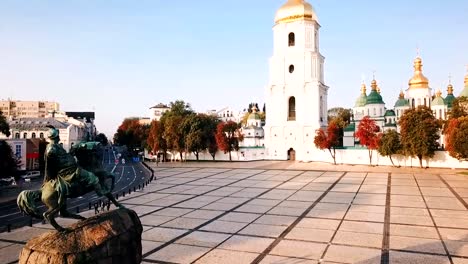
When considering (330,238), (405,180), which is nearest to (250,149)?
(405,180)

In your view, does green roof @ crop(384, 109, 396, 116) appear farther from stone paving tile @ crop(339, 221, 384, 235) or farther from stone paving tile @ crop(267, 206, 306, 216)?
stone paving tile @ crop(339, 221, 384, 235)

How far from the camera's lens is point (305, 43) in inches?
2169

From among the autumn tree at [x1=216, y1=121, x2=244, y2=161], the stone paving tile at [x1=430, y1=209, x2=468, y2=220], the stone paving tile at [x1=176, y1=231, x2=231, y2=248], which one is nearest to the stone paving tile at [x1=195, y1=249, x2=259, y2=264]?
the stone paving tile at [x1=176, y1=231, x2=231, y2=248]

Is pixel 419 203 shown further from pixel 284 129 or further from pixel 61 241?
pixel 284 129

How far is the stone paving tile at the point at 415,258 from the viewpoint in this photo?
12180 mm

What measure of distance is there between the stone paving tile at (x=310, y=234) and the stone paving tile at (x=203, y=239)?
9.08 ft

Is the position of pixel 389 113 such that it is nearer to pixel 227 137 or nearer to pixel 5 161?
pixel 227 137

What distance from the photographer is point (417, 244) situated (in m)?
14.1

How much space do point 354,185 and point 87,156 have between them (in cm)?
2454

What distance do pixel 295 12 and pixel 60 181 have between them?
5132 centimetres

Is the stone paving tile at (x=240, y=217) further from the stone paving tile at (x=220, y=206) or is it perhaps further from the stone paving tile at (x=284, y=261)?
the stone paving tile at (x=284, y=261)

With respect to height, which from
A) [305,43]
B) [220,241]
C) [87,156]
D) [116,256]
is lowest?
[220,241]

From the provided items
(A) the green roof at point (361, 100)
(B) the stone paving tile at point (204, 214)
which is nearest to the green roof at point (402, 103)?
(A) the green roof at point (361, 100)

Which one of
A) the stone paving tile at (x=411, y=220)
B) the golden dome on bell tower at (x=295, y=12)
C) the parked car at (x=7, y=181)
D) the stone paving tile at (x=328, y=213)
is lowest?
the stone paving tile at (x=411, y=220)
